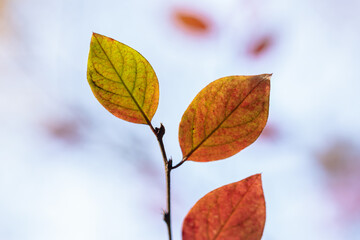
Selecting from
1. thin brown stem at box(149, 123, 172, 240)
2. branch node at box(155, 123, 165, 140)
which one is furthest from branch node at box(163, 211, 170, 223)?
branch node at box(155, 123, 165, 140)

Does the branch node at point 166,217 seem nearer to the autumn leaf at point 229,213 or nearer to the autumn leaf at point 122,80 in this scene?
the autumn leaf at point 229,213

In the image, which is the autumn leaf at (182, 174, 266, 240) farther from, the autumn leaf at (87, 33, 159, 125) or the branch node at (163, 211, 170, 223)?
the autumn leaf at (87, 33, 159, 125)

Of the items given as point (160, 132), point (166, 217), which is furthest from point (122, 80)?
point (166, 217)

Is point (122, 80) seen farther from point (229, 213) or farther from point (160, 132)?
point (229, 213)

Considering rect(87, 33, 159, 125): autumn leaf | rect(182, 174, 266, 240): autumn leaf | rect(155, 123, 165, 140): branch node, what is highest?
rect(87, 33, 159, 125): autumn leaf

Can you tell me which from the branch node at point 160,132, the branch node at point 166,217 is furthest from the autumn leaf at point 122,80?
the branch node at point 166,217
